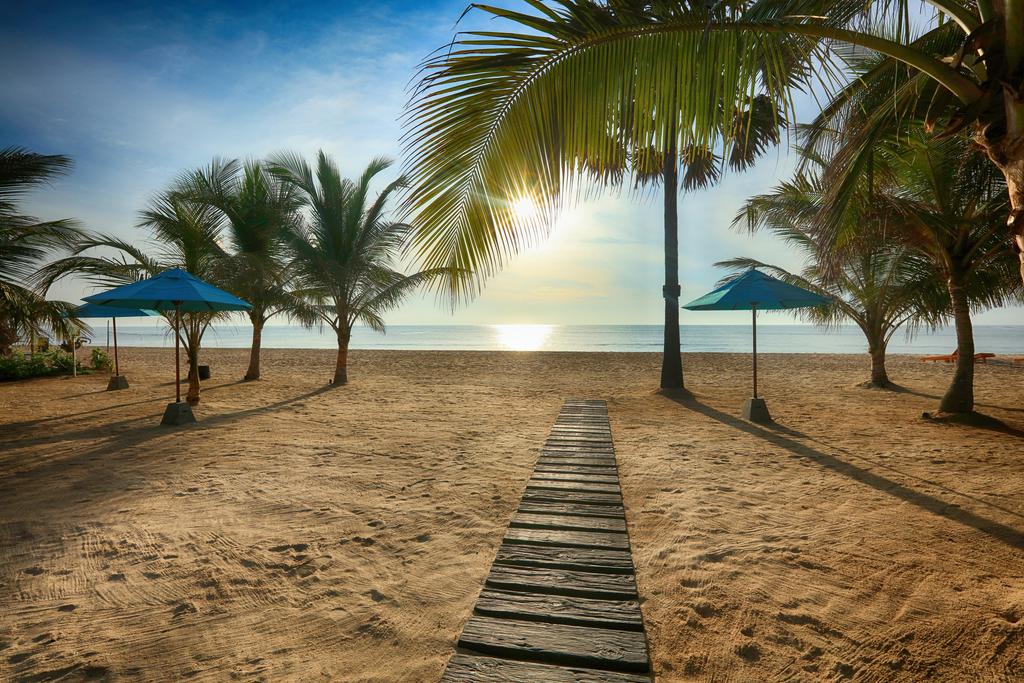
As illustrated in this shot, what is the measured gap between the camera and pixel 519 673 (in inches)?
75.9

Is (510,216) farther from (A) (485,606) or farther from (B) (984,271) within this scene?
(B) (984,271)

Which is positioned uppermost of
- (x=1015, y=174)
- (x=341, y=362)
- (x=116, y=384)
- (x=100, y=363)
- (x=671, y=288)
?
(x=671, y=288)

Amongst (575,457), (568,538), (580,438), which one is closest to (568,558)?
(568,538)

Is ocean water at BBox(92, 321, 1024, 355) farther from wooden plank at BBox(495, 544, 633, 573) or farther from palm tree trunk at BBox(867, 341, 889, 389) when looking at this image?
palm tree trunk at BBox(867, 341, 889, 389)

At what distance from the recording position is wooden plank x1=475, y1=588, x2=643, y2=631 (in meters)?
2.27

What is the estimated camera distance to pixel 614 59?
7.39 feet

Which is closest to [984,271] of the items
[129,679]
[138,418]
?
[129,679]

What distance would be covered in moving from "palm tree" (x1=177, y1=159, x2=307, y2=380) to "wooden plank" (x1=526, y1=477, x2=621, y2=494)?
8.91 m

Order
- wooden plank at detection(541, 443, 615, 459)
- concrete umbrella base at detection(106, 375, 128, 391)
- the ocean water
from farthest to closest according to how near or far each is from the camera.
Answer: the ocean water, concrete umbrella base at detection(106, 375, 128, 391), wooden plank at detection(541, 443, 615, 459)

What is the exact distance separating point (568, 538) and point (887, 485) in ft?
10.6

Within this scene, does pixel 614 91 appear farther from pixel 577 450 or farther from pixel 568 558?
pixel 577 450

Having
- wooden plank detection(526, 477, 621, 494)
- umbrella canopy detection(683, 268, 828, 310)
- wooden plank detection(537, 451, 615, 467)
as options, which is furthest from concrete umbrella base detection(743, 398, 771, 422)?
wooden plank detection(526, 477, 621, 494)

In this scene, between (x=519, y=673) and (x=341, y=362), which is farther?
(x=341, y=362)

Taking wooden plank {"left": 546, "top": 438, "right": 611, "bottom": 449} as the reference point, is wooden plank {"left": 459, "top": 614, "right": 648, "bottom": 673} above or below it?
below
